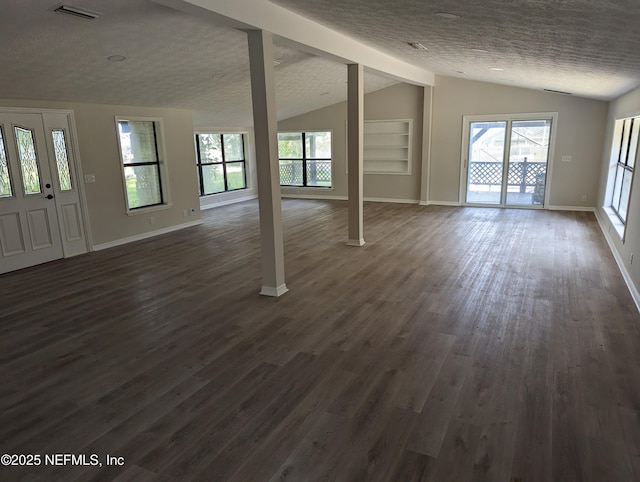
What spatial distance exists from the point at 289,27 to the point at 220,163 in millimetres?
6635

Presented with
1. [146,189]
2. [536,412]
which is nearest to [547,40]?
[536,412]

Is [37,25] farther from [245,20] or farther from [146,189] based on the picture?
[146,189]

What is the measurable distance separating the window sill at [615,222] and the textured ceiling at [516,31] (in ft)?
5.81

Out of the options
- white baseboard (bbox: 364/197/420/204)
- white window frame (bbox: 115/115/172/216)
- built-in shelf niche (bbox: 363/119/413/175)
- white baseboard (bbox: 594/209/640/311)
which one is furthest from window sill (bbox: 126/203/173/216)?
white baseboard (bbox: 594/209/640/311)

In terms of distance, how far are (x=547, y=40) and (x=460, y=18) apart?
76 centimetres

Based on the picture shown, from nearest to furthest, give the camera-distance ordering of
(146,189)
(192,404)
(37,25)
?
(192,404) → (37,25) → (146,189)

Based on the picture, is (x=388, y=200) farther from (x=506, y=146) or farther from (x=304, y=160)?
(x=506, y=146)

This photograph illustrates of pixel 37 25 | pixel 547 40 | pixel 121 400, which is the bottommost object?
pixel 121 400

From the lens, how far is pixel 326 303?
4137mm

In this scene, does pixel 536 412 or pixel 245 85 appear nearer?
pixel 536 412

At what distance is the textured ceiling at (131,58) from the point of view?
11.8 feet

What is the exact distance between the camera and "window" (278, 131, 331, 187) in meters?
11.0

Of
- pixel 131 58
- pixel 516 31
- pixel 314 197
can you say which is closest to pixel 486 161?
pixel 314 197

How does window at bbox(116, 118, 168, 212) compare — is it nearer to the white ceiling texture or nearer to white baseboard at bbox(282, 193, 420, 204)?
the white ceiling texture
